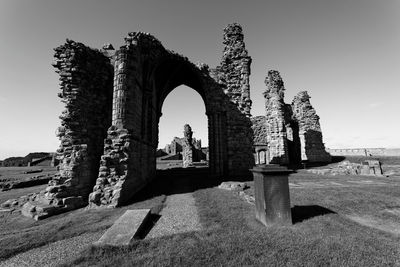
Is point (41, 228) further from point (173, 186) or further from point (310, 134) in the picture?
point (310, 134)

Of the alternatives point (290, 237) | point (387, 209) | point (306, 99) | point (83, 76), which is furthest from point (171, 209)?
point (306, 99)

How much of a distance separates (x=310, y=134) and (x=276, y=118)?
538 cm

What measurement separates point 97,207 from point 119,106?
413cm

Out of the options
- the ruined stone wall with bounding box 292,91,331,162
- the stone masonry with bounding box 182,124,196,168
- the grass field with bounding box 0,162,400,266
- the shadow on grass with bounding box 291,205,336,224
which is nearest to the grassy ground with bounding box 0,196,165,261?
the grass field with bounding box 0,162,400,266

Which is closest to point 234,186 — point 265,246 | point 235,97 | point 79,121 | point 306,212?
point 306,212

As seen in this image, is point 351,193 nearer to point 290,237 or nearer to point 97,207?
point 290,237

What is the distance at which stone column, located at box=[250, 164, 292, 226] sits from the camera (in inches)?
147

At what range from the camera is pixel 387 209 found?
15.6 ft

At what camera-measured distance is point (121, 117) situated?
764 cm

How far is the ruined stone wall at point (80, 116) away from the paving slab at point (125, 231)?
4.28 m

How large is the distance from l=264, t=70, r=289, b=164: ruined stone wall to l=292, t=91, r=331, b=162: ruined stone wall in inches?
142

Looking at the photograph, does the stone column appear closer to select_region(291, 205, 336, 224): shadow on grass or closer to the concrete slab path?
select_region(291, 205, 336, 224): shadow on grass

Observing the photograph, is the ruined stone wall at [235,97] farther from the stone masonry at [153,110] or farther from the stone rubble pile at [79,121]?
the stone rubble pile at [79,121]

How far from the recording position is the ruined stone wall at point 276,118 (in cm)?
1783
